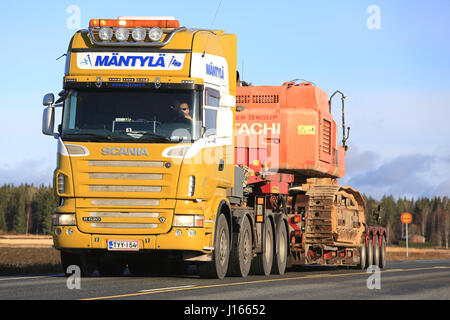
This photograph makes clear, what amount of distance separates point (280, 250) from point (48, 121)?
23.6 feet

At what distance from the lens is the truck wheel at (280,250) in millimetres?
20234

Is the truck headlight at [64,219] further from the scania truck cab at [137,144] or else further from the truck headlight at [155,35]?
the truck headlight at [155,35]

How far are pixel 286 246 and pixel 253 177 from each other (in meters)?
2.15

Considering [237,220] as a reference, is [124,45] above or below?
above

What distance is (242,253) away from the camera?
58.3 feet

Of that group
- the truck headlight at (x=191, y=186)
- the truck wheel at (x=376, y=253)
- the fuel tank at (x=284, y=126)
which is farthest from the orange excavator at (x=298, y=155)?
the truck headlight at (x=191, y=186)

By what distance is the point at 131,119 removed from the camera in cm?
1543

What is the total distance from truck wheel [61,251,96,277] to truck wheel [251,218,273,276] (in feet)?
12.6

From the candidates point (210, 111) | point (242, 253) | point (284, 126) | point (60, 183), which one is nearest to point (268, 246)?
point (242, 253)

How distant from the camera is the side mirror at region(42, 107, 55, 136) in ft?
51.6

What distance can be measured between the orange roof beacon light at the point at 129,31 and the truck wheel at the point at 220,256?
11.6ft
